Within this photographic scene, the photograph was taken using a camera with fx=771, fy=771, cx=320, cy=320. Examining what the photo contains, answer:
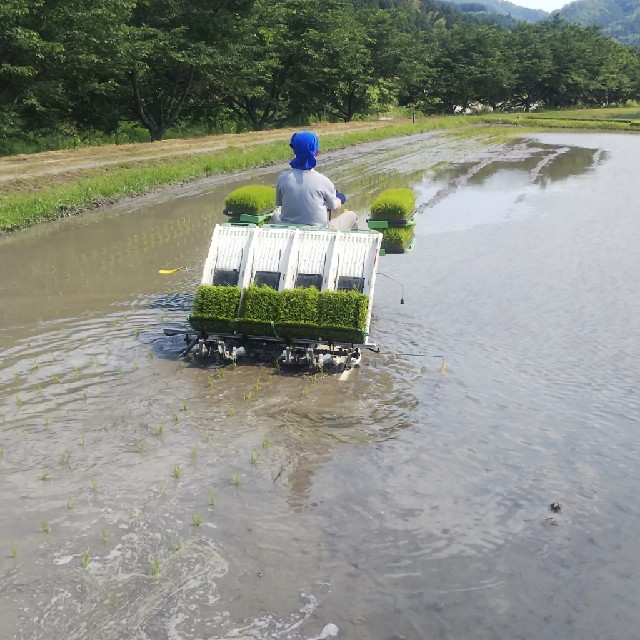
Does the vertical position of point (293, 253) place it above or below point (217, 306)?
above

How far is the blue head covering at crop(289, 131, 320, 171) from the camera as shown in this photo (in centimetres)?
784

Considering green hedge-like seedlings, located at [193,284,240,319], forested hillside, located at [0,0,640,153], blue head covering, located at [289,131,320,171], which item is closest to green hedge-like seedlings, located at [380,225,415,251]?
blue head covering, located at [289,131,320,171]

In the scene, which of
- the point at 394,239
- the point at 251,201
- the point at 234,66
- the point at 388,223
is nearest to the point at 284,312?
the point at 394,239

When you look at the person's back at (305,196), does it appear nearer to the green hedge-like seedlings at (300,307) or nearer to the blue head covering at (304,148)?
the blue head covering at (304,148)

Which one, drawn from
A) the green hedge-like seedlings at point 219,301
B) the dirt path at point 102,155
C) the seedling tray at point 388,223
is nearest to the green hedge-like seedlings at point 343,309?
the green hedge-like seedlings at point 219,301

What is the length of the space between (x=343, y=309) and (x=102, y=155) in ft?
61.2

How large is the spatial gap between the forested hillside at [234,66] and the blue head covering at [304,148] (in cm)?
1752

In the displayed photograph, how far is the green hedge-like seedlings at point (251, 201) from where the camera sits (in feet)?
35.9

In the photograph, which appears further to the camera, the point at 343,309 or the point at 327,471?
the point at 343,309

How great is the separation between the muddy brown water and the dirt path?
9671mm

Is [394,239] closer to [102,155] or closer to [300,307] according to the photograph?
[300,307]

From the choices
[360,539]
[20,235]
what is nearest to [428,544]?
[360,539]

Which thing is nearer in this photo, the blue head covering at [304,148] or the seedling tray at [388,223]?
the blue head covering at [304,148]

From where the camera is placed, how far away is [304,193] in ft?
26.5
